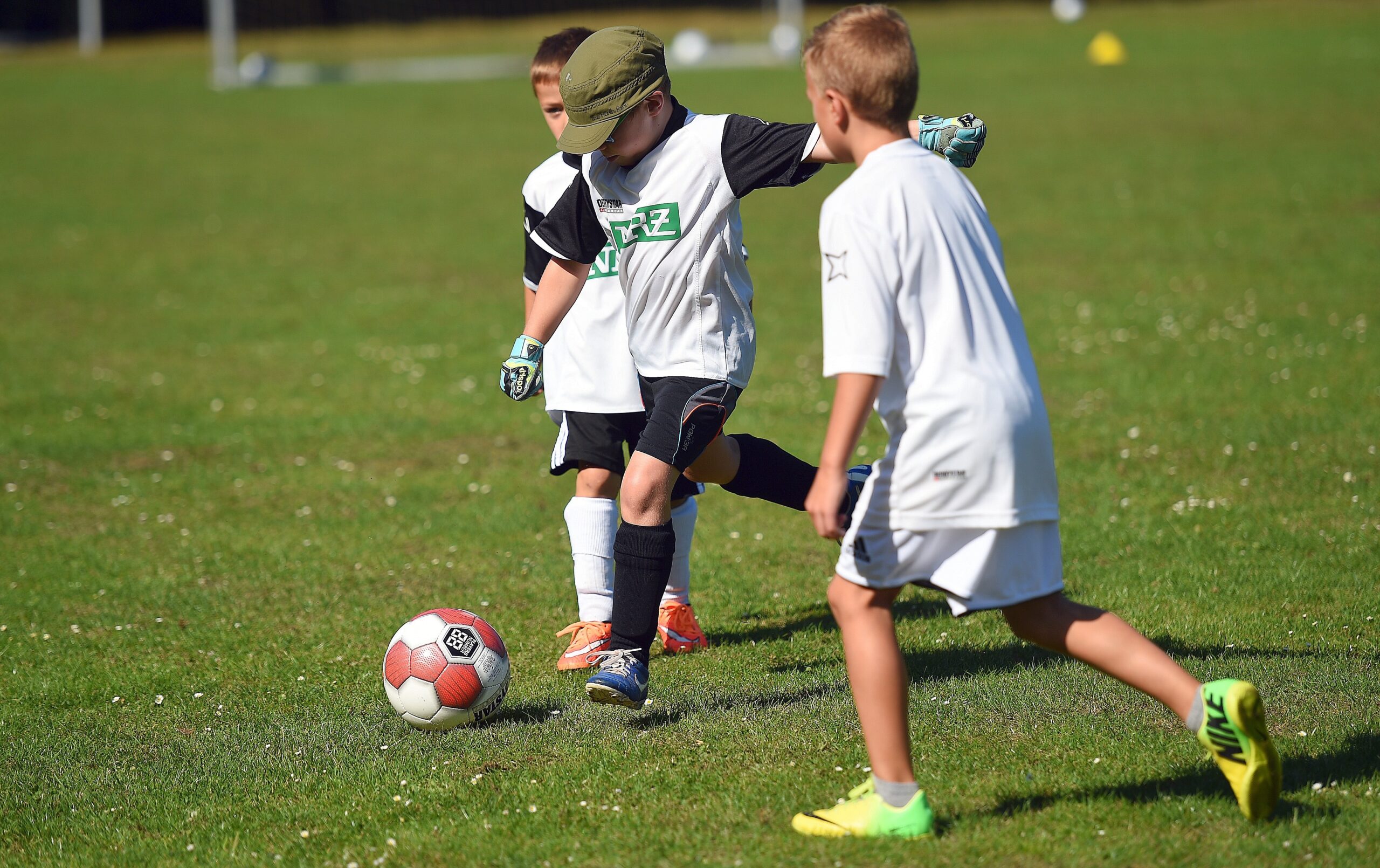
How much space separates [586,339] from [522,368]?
0.81 m

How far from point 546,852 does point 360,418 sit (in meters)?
6.95

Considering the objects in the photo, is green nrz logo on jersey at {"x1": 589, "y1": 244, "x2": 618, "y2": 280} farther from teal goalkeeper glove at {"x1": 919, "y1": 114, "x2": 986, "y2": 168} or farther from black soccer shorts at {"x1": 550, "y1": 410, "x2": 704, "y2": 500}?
teal goalkeeper glove at {"x1": 919, "y1": 114, "x2": 986, "y2": 168}

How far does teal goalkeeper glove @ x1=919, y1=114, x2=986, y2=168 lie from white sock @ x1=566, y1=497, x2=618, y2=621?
2036mm

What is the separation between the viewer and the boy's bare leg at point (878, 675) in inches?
135

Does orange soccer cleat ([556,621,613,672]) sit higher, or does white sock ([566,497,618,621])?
white sock ([566,497,618,621])

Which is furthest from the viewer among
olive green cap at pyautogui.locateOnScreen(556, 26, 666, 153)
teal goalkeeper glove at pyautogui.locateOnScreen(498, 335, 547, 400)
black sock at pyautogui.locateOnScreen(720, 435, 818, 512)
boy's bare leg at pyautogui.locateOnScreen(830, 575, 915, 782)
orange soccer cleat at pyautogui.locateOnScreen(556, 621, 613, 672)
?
orange soccer cleat at pyautogui.locateOnScreen(556, 621, 613, 672)

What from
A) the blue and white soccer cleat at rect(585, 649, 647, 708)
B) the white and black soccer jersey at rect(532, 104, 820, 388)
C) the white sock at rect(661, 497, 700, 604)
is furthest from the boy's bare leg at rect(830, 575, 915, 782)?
the white sock at rect(661, 497, 700, 604)

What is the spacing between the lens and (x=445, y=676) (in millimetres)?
4641

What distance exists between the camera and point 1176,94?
86.0 feet

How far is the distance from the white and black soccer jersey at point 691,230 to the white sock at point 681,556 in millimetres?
1049

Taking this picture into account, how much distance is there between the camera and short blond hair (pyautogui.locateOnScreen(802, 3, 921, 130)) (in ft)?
11.2

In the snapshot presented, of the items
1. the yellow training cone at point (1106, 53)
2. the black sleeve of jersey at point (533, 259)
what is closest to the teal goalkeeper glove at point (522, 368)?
the black sleeve of jersey at point (533, 259)

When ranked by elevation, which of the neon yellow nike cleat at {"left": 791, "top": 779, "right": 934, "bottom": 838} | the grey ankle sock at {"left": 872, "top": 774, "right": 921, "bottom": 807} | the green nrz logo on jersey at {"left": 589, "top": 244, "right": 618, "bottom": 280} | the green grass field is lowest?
the green grass field

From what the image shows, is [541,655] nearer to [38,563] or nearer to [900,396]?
[900,396]
